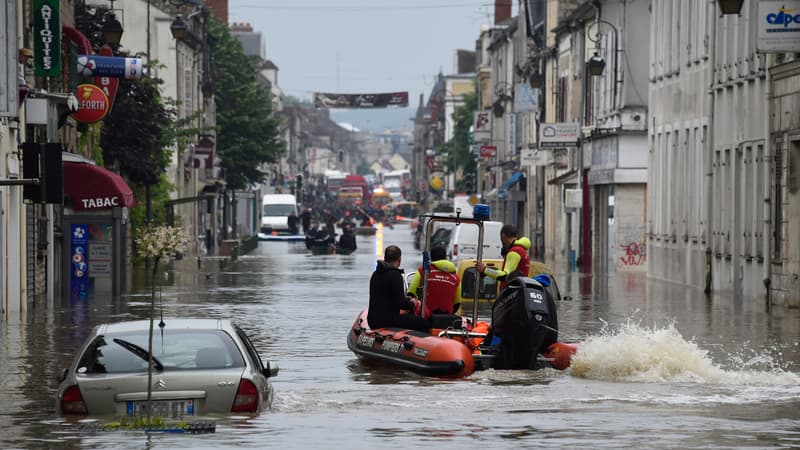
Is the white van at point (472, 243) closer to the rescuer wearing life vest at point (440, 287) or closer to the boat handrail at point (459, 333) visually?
the rescuer wearing life vest at point (440, 287)

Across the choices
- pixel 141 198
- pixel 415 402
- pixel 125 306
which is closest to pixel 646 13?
pixel 141 198

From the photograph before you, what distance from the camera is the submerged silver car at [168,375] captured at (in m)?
14.9

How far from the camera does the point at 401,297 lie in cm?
2280

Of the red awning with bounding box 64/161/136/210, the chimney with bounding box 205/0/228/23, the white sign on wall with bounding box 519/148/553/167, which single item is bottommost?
Answer: the red awning with bounding box 64/161/136/210

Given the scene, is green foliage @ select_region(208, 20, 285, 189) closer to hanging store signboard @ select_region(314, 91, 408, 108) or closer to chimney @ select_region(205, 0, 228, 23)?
chimney @ select_region(205, 0, 228, 23)

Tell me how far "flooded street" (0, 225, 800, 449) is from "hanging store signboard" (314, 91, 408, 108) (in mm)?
91561

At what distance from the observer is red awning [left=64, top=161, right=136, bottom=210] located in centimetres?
3997

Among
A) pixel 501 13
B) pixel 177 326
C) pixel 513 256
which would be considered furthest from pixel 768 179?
pixel 501 13

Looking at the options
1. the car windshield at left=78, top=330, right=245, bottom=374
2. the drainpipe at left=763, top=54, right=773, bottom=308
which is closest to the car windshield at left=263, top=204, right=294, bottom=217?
the drainpipe at left=763, top=54, right=773, bottom=308

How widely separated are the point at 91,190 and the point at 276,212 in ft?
224

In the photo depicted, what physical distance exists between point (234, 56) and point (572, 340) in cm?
8093

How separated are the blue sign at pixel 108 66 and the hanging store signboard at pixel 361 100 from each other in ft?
286

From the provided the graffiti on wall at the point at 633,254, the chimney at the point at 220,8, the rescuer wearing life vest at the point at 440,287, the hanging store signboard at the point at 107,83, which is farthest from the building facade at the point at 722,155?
the chimney at the point at 220,8

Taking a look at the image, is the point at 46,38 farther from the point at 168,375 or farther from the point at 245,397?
the point at 245,397
